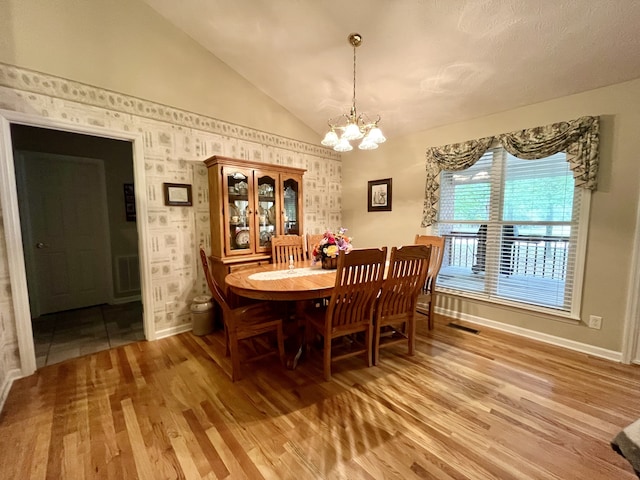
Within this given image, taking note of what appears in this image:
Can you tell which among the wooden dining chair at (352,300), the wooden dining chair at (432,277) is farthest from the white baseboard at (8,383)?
the wooden dining chair at (432,277)

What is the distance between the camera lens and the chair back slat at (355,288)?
1.92 m

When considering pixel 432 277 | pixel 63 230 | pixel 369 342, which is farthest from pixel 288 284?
pixel 63 230

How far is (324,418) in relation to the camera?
1.70 metres

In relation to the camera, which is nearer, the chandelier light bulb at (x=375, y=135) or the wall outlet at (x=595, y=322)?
the chandelier light bulb at (x=375, y=135)

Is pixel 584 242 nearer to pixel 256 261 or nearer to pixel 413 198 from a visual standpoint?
pixel 413 198

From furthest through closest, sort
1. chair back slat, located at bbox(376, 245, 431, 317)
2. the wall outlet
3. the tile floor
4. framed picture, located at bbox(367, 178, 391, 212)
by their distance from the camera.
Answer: framed picture, located at bbox(367, 178, 391, 212) < the tile floor < the wall outlet < chair back slat, located at bbox(376, 245, 431, 317)

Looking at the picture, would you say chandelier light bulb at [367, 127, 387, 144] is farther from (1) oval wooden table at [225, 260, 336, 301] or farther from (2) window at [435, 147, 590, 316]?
(2) window at [435, 147, 590, 316]

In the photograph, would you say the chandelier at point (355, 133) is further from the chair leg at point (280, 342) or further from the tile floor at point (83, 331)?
the tile floor at point (83, 331)

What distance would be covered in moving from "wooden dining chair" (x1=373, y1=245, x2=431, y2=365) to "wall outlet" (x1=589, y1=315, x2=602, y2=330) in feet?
5.38

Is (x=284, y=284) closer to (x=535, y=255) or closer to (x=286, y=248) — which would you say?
(x=286, y=248)

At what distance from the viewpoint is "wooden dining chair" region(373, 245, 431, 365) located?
85.3 inches

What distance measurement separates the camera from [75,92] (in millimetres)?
2262

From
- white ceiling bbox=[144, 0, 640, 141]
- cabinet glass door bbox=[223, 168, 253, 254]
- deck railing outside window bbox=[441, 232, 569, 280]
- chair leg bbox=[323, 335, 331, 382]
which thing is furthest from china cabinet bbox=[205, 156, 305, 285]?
deck railing outside window bbox=[441, 232, 569, 280]

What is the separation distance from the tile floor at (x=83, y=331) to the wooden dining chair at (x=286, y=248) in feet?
5.45
